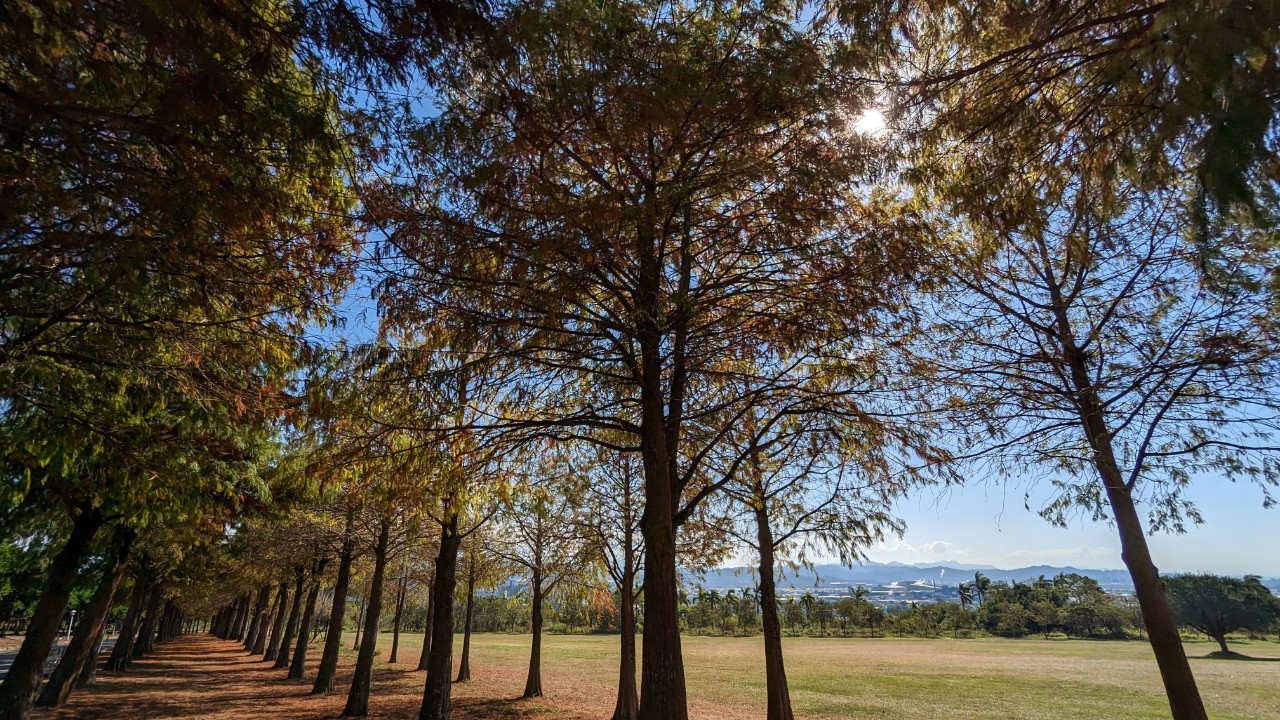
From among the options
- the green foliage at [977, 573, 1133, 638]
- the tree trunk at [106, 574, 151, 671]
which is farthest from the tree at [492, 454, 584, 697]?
the green foliage at [977, 573, 1133, 638]

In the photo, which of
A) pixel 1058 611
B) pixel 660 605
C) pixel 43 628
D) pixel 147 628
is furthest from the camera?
pixel 1058 611

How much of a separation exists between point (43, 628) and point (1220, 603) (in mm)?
87339

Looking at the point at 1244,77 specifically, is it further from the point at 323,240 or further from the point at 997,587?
the point at 997,587

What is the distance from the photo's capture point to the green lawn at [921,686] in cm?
2002

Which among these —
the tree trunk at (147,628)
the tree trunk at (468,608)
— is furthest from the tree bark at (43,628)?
the tree trunk at (147,628)

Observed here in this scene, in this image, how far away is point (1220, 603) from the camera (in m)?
58.0

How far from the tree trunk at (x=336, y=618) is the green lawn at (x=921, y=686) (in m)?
4.25

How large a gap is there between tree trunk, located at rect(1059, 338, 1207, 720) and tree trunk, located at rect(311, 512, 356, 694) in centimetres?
1617

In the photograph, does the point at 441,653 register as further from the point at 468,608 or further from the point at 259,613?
the point at 259,613

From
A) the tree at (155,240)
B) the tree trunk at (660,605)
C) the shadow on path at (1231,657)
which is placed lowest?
the shadow on path at (1231,657)

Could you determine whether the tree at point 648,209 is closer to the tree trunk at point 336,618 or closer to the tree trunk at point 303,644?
the tree trunk at point 336,618

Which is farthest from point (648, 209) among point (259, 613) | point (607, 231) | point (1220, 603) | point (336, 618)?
point (1220, 603)

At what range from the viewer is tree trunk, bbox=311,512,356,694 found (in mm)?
15844

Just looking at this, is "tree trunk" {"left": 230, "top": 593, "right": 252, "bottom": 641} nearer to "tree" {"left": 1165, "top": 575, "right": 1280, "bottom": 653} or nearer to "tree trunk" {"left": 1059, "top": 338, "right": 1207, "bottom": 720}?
"tree trunk" {"left": 1059, "top": 338, "right": 1207, "bottom": 720}
